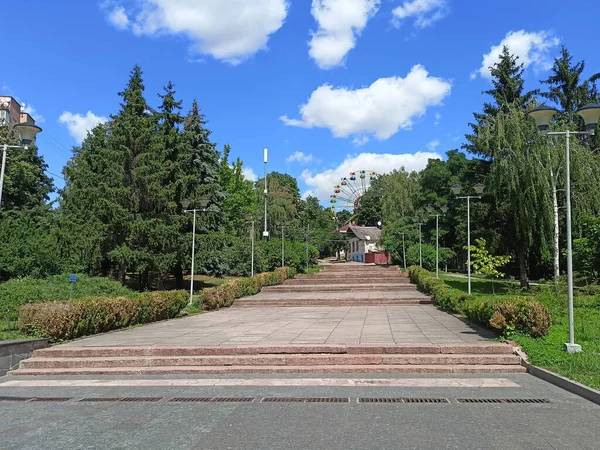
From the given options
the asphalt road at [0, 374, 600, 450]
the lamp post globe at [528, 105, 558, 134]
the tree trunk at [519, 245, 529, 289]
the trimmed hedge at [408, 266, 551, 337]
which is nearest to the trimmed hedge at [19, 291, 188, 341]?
the asphalt road at [0, 374, 600, 450]

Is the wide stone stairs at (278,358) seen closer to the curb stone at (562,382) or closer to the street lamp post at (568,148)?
the curb stone at (562,382)

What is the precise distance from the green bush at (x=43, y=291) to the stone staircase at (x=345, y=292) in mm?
6877

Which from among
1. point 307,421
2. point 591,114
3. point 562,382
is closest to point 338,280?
point 591,114

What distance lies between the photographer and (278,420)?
5.32 m

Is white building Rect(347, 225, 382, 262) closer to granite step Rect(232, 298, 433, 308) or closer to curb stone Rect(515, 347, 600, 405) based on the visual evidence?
granite step Rect(232, 298, 433, 308)

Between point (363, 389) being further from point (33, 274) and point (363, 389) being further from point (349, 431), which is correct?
point (33, 274)

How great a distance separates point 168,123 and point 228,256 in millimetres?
11213

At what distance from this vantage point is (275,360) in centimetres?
862

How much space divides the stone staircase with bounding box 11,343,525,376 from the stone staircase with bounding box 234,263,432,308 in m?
13.1

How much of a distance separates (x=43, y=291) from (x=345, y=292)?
17991mm

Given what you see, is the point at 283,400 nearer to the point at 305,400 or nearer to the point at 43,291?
the point at 305,400

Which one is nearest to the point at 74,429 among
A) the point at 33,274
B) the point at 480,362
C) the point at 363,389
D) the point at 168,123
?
the point at 363,389

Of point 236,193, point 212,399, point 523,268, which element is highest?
point 236,193

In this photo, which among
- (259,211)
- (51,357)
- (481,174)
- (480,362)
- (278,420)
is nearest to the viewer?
(278,420)
